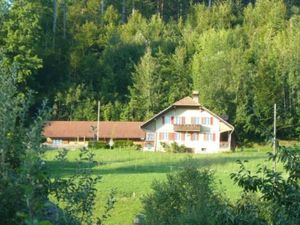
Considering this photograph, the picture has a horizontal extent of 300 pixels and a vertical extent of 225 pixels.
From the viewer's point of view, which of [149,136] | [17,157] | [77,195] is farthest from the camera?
[149,136]

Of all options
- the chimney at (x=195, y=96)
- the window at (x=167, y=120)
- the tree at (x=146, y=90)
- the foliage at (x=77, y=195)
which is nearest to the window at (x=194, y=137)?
the window at (x=167, y=120)

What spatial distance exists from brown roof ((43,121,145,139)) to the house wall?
1.75 meters

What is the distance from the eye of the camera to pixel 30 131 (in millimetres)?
4824

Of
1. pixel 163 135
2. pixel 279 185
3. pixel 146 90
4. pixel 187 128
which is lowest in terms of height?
pixel 279 185

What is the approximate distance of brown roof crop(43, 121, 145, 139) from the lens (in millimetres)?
66062

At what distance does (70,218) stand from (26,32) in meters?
64.5

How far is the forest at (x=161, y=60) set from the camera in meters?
Result: 68.4

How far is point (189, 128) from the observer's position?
217ft

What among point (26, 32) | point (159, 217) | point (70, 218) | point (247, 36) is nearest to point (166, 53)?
point (247, 36)

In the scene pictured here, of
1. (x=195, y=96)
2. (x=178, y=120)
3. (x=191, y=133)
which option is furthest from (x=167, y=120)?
(x=195, y=96)

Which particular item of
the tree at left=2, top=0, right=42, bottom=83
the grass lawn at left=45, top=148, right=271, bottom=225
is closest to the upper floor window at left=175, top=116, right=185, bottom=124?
the grass lawn at left=45, top=148, right=271, bottom=225

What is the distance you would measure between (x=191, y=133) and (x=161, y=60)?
12.2 meters

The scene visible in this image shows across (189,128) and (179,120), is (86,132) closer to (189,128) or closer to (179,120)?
(179,120)

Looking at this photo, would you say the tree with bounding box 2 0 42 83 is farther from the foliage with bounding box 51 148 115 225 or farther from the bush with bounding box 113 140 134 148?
the foliage with bounding box 51 148 115 225
